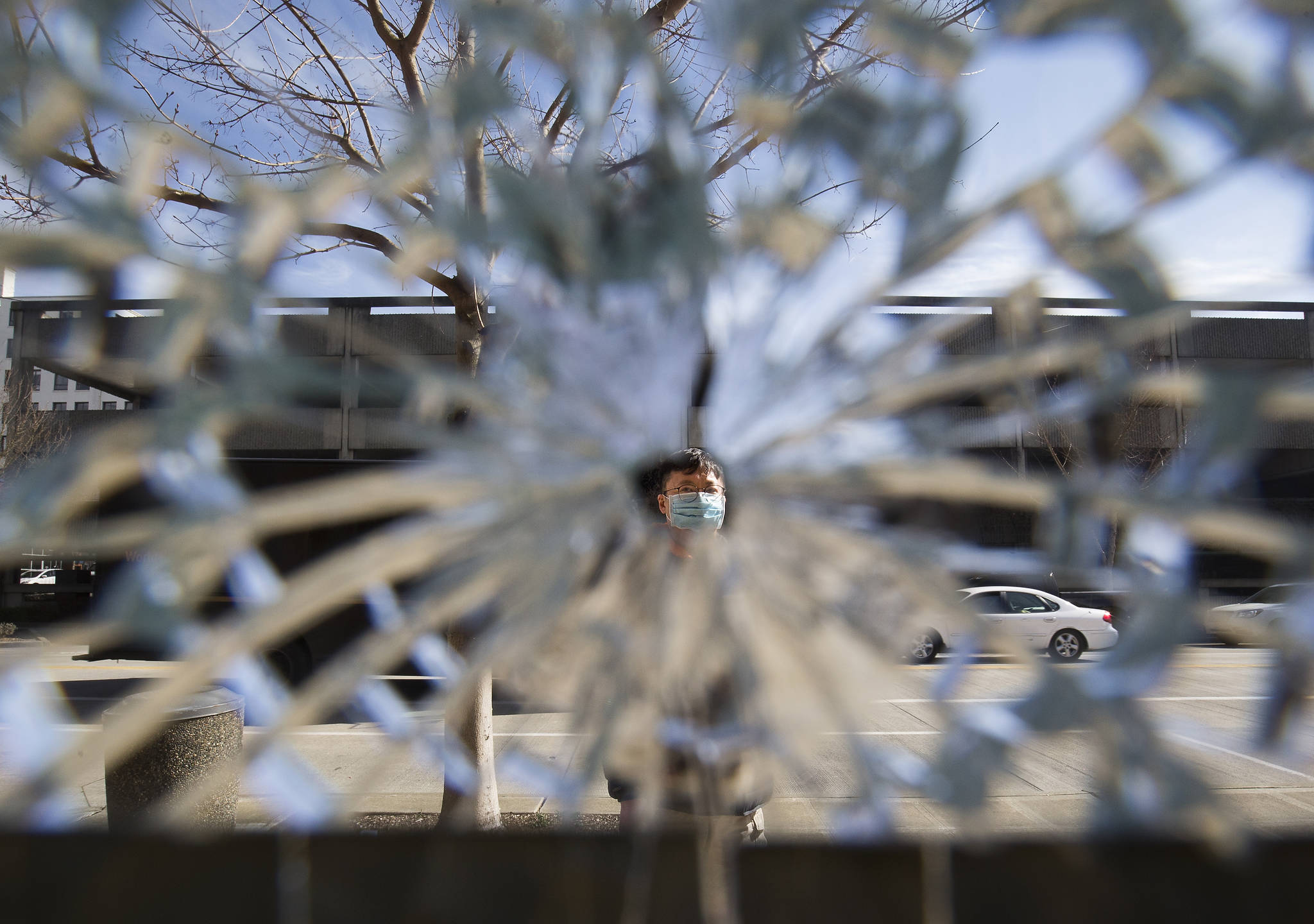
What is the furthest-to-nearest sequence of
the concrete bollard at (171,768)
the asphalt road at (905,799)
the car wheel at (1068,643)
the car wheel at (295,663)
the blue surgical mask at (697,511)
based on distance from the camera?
the car wheel at (1068,643)
the car wheel at (295,663)
the asphalt road at (905,799)
the concrete bollard at (171,768)
the blue surgical mask at (697,511)

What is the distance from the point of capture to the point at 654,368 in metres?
1.10

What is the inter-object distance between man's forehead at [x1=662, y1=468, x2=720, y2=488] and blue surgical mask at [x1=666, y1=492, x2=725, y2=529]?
26mm

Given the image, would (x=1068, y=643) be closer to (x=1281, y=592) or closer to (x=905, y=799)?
(x=905, y=799)

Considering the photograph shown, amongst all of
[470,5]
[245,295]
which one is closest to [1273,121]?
[470,5]

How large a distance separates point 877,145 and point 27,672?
1146 mm

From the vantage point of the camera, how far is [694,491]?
4.51ft

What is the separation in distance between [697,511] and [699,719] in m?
0.38

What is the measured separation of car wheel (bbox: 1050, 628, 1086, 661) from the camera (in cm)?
1014

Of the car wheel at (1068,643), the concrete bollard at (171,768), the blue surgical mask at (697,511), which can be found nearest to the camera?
the blue surgical mask at (697,511)

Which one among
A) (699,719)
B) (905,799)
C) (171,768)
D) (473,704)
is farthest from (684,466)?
(171,768)

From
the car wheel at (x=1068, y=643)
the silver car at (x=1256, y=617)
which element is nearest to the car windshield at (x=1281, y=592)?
the silver car at (x=1256, y=617)

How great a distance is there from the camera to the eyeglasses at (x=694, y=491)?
1373 mm

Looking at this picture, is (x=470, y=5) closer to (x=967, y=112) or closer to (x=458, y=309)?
(x=967, y=112)

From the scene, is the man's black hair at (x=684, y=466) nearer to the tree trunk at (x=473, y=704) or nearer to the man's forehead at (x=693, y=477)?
the man's forehead at (x=693, y=477)
